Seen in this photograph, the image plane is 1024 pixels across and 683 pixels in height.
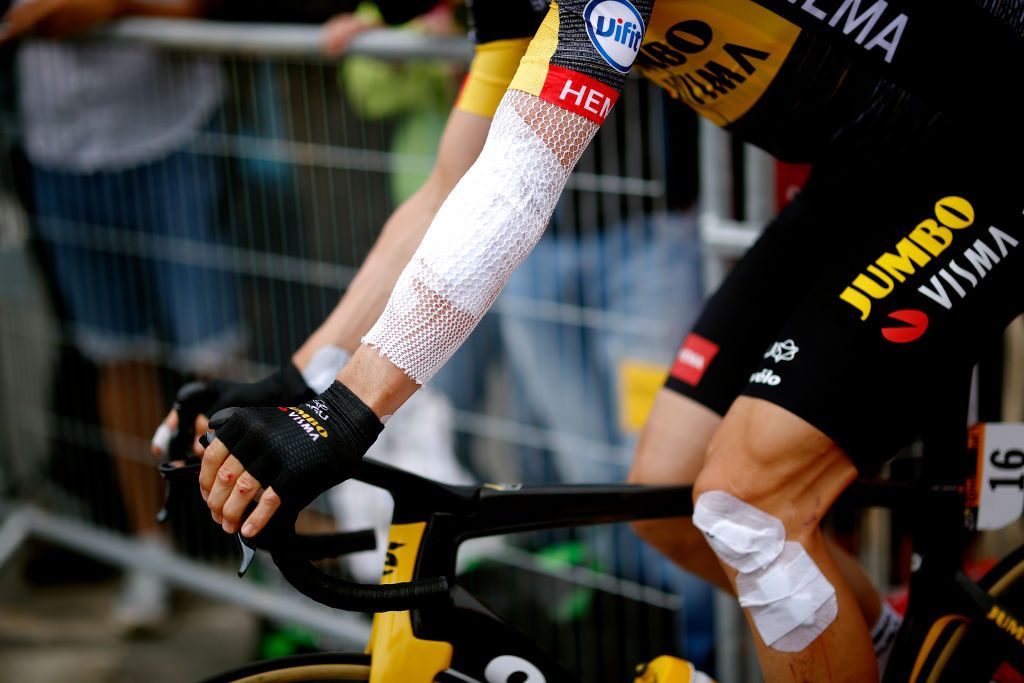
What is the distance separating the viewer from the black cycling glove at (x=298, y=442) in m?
1.28

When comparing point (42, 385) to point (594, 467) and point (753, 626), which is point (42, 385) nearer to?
point (594, 467)

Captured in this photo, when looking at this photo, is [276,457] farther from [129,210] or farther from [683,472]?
[129,210]

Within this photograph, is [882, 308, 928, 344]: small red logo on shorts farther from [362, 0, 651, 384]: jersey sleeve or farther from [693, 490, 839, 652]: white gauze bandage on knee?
[362, 0, 651, 384]: jersey sleeve

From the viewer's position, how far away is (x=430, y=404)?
3.13 m

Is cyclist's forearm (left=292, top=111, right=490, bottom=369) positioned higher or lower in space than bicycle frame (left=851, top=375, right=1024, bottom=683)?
higher

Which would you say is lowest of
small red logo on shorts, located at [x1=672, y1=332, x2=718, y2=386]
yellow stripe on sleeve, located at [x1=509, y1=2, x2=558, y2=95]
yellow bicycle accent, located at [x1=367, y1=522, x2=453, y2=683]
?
yellow bicycle accent, located at [x1=367, y1=522, x2=453, y2=683]

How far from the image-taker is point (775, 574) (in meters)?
1.60

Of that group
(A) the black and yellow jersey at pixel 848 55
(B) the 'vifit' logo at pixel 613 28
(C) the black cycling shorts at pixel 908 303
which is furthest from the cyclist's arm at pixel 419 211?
(C) the black cycling shorts at pixel 908 303

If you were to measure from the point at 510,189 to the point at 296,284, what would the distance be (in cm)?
206

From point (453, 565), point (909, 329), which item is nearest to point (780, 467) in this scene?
point (909, 329)

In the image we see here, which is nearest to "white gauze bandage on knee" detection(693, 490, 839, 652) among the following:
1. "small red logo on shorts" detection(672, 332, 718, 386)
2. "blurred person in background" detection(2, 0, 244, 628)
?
"small red logo on shorts" detection(672, 332, 718, 386)

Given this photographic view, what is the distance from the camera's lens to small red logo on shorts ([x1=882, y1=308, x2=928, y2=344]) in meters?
1.57

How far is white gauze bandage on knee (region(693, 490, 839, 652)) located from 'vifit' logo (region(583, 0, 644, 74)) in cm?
68

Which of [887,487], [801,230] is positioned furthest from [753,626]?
[801,230]
